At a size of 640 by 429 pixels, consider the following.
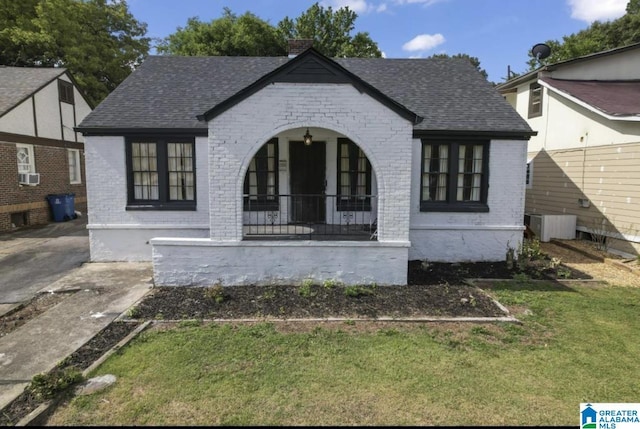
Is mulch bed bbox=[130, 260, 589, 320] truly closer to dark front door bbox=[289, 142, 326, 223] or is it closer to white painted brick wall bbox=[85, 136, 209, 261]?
white painted brick wall bbox=[85, 136, 209, 261]

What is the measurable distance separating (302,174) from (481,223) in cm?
474

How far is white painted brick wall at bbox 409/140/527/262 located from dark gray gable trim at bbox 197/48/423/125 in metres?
2.76

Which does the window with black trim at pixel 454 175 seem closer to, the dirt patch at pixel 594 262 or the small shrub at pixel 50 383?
the dirt patch at pixel 594 262

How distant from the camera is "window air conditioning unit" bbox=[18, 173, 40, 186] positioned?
1408 centimetres

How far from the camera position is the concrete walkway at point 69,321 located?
438 cm

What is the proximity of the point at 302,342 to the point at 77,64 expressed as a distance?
25886 millimetres

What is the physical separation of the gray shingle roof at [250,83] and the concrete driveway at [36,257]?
3443mm

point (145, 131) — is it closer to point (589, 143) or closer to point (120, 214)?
point (120, 214)

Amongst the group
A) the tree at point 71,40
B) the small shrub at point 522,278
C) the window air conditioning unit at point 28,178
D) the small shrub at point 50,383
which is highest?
the tree at point 71,40

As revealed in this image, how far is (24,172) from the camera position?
14.4 metres

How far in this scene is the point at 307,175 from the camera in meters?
9.94

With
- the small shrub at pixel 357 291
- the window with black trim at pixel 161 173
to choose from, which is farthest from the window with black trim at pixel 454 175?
the window with black trim at pixel 161 173

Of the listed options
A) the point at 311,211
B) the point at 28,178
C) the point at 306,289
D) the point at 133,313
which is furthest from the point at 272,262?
the point at 28,178

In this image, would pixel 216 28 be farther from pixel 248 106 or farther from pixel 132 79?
pixel 248 106
